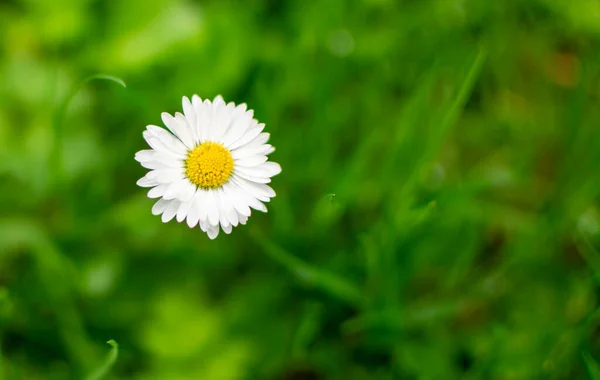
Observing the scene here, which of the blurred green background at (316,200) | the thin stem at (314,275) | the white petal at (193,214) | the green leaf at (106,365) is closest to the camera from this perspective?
the white petal at (193,214)

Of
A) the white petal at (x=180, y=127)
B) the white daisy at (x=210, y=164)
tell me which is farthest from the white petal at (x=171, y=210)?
the white petal at (x=180, y=127)

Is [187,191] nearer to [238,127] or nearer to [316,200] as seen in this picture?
[238,127]

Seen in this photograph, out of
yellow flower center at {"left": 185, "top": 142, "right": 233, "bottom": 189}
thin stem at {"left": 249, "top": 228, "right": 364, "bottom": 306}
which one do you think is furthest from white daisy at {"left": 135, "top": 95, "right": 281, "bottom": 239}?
thin stem at {"left": 249, "top": 228, "right": 364, "bottom": 306}

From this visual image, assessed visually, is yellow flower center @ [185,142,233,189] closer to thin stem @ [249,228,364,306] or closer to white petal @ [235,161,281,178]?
white petal @ [235,161,281,178]

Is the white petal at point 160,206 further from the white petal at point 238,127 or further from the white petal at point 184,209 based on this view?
the white petal at point 238,127

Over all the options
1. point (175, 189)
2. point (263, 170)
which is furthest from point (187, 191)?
point (263, 170)

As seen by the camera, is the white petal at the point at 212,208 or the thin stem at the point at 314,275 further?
the thin stem at the point at 314,275

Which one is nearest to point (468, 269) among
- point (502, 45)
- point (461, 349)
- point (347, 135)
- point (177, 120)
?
point (461, 349)

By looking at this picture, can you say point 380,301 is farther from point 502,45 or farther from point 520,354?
point 502,45
